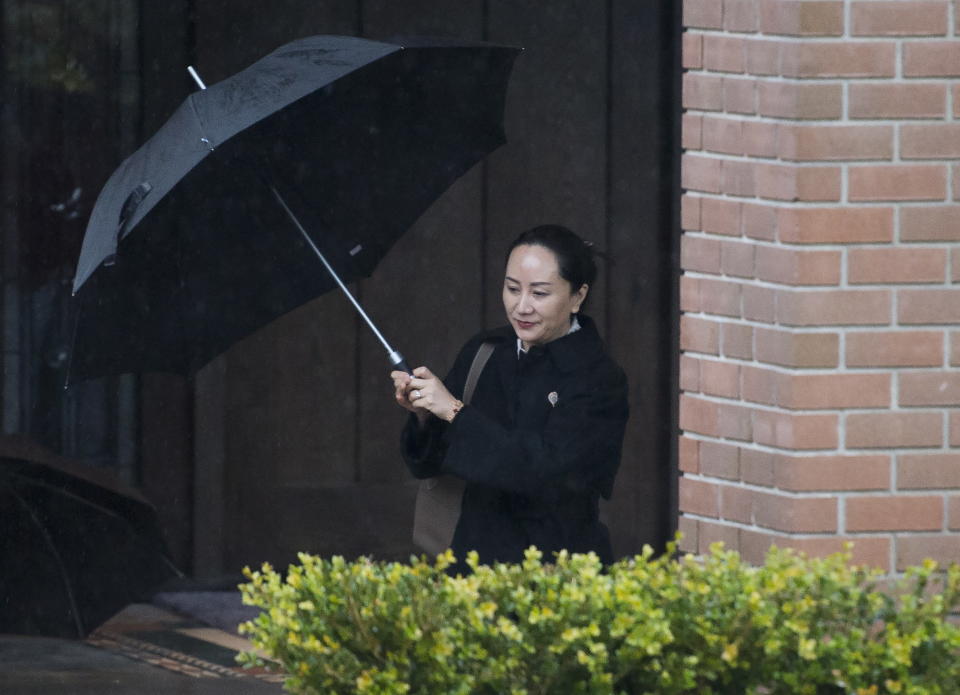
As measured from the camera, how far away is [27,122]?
23.1 feet

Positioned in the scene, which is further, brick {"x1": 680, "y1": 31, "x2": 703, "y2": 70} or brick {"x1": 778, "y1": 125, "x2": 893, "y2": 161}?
brick {"x1": 680, "y1": 31, "x2": 703, "y2": 70}

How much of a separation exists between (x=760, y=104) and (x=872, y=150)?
11.0 inches

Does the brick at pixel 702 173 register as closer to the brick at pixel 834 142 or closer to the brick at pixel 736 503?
the brick at pixel 834 142

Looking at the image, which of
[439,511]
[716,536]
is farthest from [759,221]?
[439,511]

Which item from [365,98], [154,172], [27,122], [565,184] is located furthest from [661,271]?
[154,172]

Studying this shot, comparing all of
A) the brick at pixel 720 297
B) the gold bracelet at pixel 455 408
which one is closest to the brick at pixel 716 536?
the brick at pixel 720 297

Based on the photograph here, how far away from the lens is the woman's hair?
15.5ft

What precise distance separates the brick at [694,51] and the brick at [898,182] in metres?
0.52

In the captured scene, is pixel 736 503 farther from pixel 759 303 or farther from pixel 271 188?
pixel 271 188

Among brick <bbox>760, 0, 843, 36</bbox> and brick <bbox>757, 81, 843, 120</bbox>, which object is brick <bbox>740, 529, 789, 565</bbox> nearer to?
brick <bbox>757, 81, 843, 120</bbox>

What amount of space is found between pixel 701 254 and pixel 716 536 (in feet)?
2.22

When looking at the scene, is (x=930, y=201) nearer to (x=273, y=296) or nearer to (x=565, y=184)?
(x=273, y=296)

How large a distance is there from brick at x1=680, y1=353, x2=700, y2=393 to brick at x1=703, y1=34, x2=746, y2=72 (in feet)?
2.29

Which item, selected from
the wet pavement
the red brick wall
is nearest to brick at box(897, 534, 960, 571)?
the red brick wall
